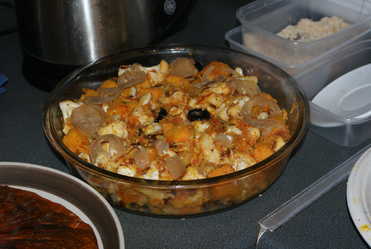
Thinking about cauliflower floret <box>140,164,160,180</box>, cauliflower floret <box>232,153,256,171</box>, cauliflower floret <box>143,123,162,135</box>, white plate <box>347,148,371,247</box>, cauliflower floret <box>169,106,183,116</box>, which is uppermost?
cauliflower floret <box>169,106,183,116</box>

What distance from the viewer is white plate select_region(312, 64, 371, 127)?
100cm

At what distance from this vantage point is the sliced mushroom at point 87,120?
33.3 inches

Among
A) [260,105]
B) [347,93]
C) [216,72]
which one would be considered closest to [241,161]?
[260,105]

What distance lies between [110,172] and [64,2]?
42 centimetres

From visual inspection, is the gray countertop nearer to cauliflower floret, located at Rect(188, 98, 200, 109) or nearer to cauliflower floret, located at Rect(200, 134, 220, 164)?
cauliflower floret, located at Rect(200, 134, 220, 164)

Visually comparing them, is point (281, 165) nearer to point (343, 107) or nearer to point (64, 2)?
point (343, 107)

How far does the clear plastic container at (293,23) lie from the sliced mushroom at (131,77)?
0.26 m

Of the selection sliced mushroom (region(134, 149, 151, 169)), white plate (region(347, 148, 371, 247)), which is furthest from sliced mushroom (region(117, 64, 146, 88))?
white plate (region(347, 148, 371, 247))

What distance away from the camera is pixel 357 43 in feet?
3.52

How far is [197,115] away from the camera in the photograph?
2.79ft

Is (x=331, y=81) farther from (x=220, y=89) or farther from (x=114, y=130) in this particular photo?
(x=114, y=130)

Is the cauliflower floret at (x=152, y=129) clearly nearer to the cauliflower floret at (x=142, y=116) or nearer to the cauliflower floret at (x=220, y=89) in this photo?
the cauliflower floret at (x=142, y=116)

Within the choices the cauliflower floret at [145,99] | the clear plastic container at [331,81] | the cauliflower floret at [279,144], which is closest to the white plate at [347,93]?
the clear plastic container at [331,81]

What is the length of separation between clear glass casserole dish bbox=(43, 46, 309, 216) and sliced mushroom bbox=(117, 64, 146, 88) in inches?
2.1
